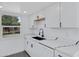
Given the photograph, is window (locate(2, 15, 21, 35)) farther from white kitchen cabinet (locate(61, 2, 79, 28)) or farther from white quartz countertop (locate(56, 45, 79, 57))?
white quartz countertop (locate(56, 45, 79, 57))

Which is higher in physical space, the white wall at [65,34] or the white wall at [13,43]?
the white wall at [65,34]

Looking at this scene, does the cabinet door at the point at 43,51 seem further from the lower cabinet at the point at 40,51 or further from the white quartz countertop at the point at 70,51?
the white quartz countertop at the point at 70,51

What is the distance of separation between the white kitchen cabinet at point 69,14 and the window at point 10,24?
9.54 ft

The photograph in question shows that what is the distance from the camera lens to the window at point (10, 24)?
13.5ft

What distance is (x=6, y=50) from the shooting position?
153 inches

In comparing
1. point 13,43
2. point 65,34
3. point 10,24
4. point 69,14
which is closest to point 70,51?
point 69,14

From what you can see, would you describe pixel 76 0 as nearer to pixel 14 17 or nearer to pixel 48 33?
pixel 48 33

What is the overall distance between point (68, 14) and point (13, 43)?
306cm

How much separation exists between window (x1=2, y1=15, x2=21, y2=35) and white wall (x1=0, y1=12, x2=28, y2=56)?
28 cm

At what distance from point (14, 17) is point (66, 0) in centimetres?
309

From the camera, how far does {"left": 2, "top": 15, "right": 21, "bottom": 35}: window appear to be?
412 cm

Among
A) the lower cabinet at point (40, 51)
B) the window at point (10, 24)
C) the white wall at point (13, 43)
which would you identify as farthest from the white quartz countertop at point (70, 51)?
the window at point (10, 24)

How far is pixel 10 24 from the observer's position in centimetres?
428

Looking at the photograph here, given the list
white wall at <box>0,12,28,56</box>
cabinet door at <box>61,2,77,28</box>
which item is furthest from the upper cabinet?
white wall at <box>0,12,28,56</box>
